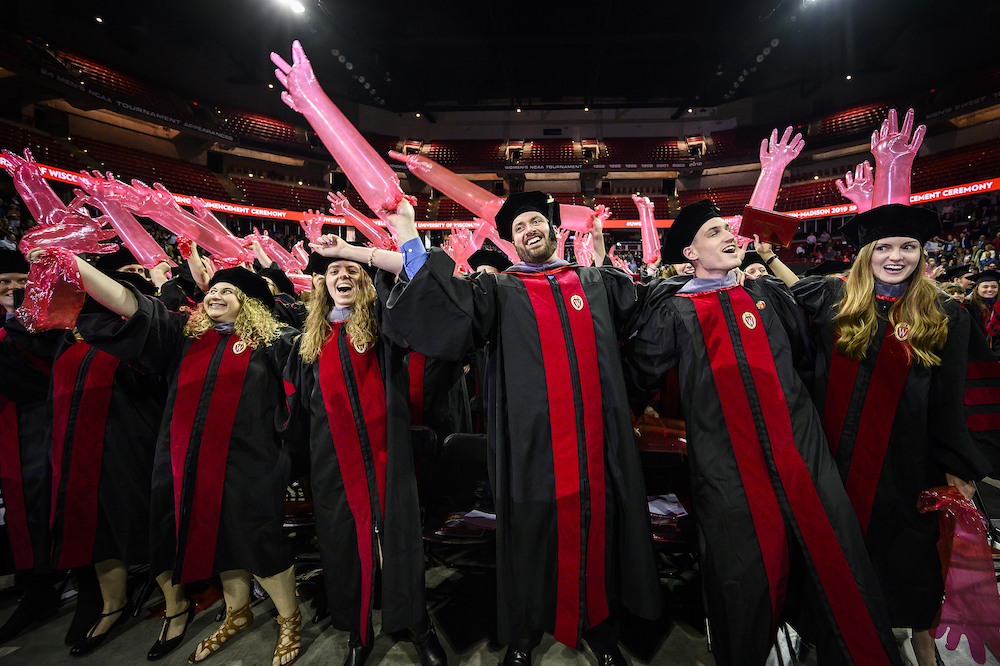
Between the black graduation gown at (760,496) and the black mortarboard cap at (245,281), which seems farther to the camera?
the black mortarboard cap at (245,281)

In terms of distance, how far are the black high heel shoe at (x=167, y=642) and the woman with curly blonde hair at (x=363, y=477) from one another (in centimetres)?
113

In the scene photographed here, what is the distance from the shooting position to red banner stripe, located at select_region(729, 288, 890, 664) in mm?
1741

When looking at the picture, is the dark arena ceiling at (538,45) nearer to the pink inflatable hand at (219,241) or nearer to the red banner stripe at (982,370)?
the pink inflatable hand at (219,241)

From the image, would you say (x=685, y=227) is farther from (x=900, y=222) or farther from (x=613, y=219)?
(x=613, y=219)

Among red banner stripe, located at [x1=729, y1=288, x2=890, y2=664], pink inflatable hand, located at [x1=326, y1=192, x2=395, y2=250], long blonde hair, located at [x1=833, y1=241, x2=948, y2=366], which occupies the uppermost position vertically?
pink inflatable hand, located at [x1=326, y1=192, x2=395, y2=250]

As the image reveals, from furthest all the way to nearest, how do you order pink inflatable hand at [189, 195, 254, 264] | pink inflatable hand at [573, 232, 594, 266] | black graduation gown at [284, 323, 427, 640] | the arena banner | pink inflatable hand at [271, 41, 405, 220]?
the arena banner → pink inflatable hand at [573, 232, 594, 266] → pink inflatable hand at [189, 195, 254, 264] → black graduation gown at [284, 323, 427, 640] → pink inflatable hand at [271, 41, 405, 220]

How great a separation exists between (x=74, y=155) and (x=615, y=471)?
22.5 m

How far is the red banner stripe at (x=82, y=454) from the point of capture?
252 cm

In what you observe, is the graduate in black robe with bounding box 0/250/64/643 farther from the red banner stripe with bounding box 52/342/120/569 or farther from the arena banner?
the arena banner

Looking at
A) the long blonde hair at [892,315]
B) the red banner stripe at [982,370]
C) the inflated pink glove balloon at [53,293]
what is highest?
the inflated pink glove balloon at [53,293]

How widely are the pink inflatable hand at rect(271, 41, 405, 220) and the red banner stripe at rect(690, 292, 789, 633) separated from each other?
1.56 meters

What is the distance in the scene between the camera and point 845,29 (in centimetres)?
1747

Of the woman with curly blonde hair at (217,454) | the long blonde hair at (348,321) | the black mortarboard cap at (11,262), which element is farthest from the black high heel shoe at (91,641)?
the black mortarboard cap at (11,262)

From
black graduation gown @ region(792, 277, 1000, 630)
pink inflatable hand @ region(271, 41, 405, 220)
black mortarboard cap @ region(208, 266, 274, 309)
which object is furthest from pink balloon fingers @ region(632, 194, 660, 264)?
black mortarboard cap @ region(208, 266, 274, 309)
